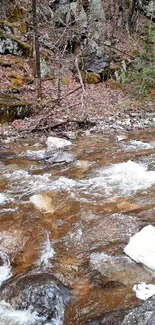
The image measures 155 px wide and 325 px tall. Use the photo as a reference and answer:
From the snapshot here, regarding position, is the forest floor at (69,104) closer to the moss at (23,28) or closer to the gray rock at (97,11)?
the moss at (23,28)

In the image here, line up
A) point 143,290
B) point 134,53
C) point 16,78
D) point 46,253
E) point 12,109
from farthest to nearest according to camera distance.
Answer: point 134,53
point 16,78
point 12,109
point 46,253
point 143,290

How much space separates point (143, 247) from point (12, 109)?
8549 mm

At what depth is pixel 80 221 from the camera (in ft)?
17.6

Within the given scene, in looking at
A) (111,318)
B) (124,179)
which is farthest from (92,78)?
(111,318)

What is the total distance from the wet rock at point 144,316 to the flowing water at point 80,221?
2.39 feet

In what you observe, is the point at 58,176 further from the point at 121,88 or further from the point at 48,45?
the point at 48,45

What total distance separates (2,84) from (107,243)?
10627mm

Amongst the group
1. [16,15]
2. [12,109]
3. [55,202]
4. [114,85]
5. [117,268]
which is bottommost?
[114,85]

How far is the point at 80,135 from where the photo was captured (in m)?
10.9

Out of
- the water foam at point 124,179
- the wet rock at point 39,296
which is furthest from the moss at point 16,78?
the wet rock at point 39,296

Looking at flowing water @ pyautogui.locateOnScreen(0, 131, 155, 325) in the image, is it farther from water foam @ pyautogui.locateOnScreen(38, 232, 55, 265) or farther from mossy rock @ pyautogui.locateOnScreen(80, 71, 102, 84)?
mossy rock @ pyautogui.locateOnScreen(80, 71, 102, 84)

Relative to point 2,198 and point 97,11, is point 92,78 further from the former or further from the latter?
point 2,198

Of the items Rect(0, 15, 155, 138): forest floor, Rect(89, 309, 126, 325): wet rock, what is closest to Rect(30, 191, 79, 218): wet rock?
Rect(89, 309, 126, 325): wet rock

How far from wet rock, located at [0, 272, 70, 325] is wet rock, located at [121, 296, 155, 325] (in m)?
0.95
